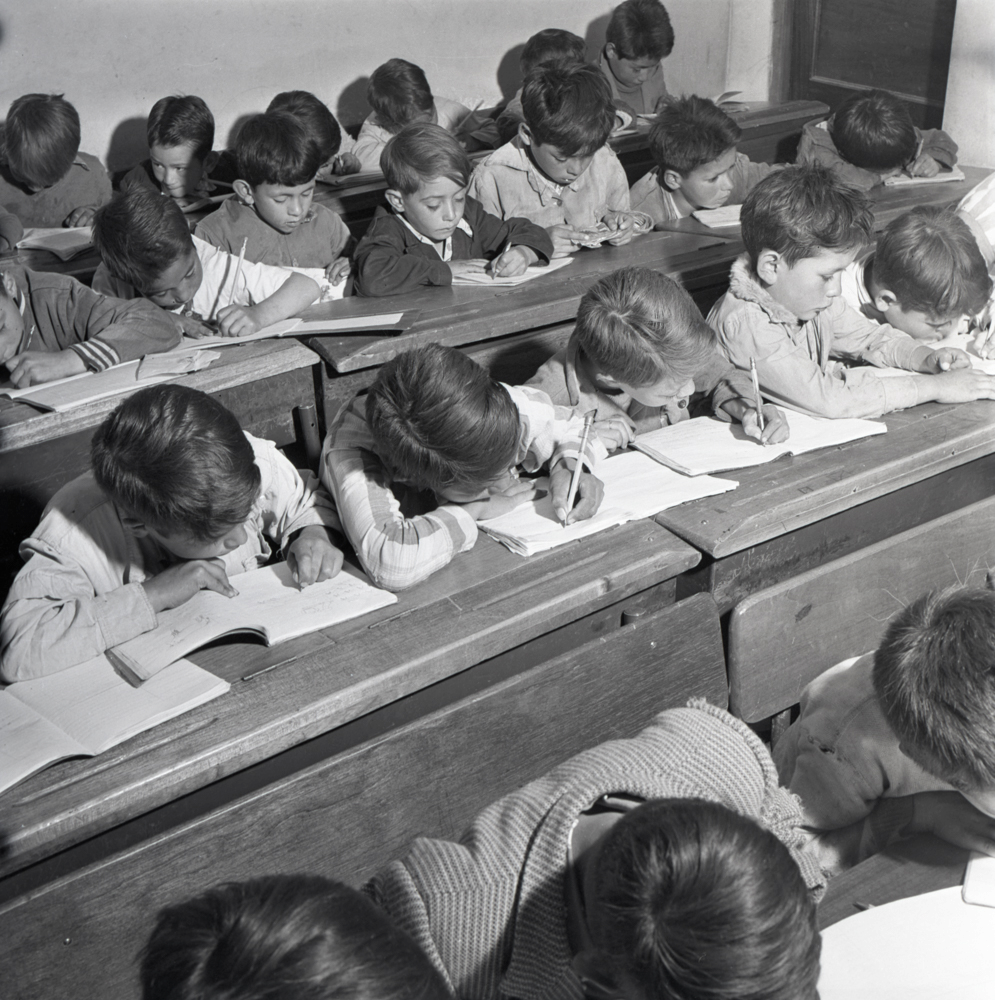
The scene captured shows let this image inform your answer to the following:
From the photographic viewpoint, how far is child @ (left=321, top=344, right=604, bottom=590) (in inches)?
67.6

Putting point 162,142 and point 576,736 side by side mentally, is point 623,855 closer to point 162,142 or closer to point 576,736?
point 576,736

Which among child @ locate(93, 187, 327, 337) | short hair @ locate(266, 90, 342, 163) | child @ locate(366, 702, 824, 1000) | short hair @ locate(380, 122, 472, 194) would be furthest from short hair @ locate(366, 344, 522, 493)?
short hair @ locate(266, 90, 342, 163)

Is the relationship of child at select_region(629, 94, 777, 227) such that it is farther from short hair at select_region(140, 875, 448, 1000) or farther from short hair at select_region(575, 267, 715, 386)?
short hair at select_region(140, 875, 448, 1000)

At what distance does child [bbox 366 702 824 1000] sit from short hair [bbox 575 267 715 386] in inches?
37.6

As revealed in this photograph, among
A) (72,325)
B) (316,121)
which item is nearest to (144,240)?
(72,325)

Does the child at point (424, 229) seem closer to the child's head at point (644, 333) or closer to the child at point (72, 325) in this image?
the child at point (72, 325)

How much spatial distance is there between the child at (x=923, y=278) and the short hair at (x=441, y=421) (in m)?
1.41

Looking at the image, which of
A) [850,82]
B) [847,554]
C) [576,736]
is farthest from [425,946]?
[850,82]

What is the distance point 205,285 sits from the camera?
3039 millimetres

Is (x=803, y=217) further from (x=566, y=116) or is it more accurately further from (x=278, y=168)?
(x=278, y=168)

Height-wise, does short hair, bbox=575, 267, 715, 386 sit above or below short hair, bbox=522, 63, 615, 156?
below

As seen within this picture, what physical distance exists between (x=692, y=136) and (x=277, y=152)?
1.48m

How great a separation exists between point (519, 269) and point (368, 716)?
5.79 feet

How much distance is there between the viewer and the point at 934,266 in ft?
8.73
